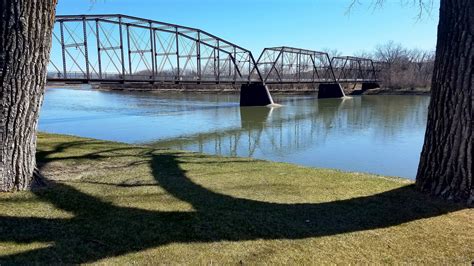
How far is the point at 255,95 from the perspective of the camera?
47.9m

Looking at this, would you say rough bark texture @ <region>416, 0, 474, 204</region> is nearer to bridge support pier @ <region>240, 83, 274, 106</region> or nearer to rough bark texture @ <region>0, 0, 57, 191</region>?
rough bark texture @ <region>0, 0, 57, 191</region>

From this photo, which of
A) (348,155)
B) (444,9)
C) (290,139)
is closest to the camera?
(444,9)

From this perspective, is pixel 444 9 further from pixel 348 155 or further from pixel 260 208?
pixel 348 155

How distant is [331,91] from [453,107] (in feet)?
212

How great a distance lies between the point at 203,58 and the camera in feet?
153

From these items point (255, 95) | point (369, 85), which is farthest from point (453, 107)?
point (369, 85)

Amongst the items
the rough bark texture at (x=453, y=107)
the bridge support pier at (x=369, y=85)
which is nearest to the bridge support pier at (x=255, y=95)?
the bridge support pier at (x=369, y=85)

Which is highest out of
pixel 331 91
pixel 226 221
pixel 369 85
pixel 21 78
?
pixel 21 78

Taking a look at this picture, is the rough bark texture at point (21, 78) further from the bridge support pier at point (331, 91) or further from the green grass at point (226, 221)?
the bridge support pier at point (331, 91)

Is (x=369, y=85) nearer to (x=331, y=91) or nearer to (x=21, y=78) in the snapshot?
(x=331, y=91)

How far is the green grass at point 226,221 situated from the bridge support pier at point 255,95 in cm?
4135

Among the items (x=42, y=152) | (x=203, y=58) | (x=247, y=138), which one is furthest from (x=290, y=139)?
(x=203, y=58)

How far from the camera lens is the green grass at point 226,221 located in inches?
126

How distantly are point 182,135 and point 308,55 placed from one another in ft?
172
